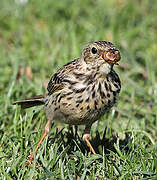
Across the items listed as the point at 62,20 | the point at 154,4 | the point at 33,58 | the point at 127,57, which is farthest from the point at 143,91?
the point at 154,4

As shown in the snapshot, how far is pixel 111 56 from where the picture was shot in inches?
178

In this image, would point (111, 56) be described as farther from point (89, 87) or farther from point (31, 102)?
point (31, 102)

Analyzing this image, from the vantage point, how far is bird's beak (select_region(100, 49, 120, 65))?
14.8ft

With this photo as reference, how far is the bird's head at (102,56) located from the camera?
4.55 meters

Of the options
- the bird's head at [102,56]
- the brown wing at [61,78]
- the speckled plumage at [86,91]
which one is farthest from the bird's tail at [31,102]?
the bird's head at [102,56]

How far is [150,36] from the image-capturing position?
9414 mm

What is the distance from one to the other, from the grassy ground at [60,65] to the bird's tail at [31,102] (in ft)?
0.35

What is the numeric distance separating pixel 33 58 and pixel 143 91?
93.1 inches

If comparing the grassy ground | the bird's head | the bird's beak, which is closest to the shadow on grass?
the grassy ground

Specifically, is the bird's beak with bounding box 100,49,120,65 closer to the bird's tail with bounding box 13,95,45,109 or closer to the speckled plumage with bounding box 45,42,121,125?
the speckled plumage with bounding box 45,42,121,125

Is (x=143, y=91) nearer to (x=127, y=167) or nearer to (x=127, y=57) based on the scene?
(x=127, y=57)

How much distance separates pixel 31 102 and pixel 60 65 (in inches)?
78.7

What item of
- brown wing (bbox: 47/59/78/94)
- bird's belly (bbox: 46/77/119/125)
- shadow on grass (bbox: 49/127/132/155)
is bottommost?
shadow on grass (bbox: 49/127/132/155)

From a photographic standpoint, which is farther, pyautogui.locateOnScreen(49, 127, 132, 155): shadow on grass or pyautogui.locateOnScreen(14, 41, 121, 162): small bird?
pyautogui.locateOnScreen(49, 127, 132, 155): shadow on grass
